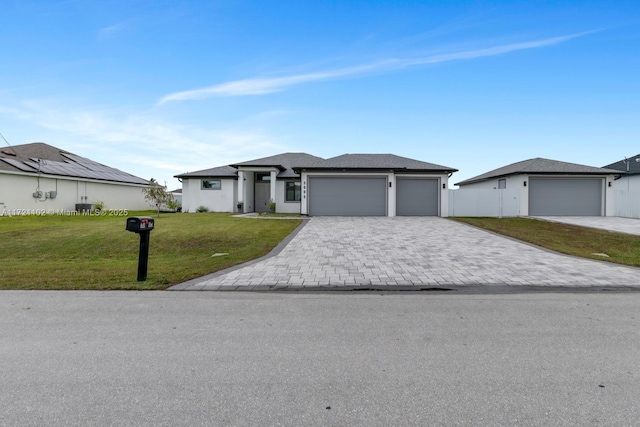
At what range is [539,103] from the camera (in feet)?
57.4

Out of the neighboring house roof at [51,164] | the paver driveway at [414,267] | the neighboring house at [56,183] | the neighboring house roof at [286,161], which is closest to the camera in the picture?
the paver driveway at [414,267]

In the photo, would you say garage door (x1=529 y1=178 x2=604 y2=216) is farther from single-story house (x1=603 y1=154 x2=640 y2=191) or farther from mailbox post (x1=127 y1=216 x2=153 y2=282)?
mailbox post (x1=127 y1=216 x2=153 y2=282)

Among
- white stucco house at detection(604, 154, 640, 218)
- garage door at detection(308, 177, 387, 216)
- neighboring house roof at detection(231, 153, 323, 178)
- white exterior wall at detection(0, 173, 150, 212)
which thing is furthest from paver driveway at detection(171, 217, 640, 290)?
white exterior wall at detection(0, 173, 150, 212)

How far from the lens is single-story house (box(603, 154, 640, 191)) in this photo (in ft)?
81.3

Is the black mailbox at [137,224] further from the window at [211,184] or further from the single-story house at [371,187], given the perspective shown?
the window at [211,184]

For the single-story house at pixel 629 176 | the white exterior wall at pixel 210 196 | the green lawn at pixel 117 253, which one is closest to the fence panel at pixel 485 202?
the single-story house at pixel 629 176

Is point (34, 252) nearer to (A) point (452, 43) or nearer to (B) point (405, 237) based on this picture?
(B) point (405, 237)

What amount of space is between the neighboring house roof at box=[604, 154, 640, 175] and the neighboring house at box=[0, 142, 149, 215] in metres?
43.2

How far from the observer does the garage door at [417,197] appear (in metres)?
20.8

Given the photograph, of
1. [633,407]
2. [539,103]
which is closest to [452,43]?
[539,103]

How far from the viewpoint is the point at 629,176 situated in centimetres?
2541

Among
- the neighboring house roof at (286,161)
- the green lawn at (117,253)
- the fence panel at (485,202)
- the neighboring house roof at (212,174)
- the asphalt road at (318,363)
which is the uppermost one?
the neighboring house roof at (286,161)

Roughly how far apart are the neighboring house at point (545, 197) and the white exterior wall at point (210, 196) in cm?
1665

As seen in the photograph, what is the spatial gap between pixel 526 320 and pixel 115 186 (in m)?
32.7
